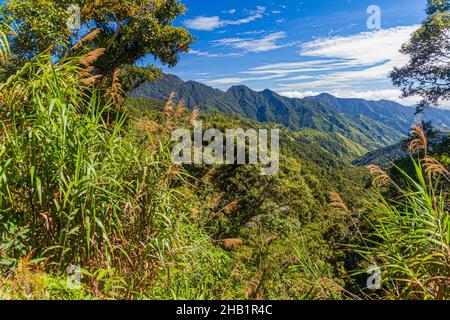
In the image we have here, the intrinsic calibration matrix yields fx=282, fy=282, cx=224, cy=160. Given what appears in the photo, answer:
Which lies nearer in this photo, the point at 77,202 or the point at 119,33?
the point at 77,202

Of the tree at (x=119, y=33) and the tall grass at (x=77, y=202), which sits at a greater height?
the tree at (x=119, y=33)

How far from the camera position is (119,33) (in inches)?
546

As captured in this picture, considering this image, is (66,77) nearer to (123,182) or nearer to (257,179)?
(123,182)

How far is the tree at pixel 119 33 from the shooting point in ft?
31.5

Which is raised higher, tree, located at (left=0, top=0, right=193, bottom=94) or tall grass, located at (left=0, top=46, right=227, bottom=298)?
tree, located at (left=0, top=0, right=193, bottom=94)

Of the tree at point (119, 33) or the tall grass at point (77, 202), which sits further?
the tree at point (119, 33)

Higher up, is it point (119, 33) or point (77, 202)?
point (119, 33)

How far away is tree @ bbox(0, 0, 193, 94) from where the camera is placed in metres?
9.60

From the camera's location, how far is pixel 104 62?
1389cm

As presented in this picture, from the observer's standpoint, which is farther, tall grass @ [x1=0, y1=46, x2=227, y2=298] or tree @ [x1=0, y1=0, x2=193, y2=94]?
tree @ [x1=0, y1=0, x2=193, y2=94]
